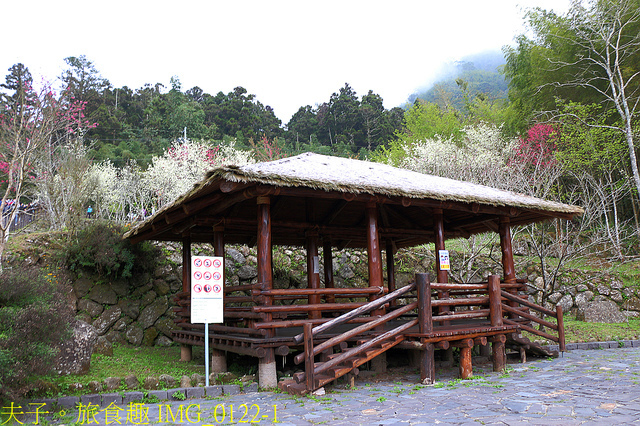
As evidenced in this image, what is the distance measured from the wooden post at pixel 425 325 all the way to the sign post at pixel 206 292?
2.96 meters

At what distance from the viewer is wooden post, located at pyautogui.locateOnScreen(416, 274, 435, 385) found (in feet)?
22.6

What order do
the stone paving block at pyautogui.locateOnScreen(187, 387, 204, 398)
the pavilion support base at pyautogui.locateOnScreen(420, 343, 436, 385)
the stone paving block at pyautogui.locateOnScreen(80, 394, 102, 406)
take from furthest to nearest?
1. the pavilion support base at pyautogui.locateOnScreen(420, 343, 436, 385)
2. the stone paving block at pyautogui.locateOnScreen(187, 387, 204, 398)
3. the stone paving block at pyautogui.locateOnScreen(80, 394, 102, 406)

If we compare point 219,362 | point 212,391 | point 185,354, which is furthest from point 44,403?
point 185,354

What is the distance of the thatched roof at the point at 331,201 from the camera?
6.59m

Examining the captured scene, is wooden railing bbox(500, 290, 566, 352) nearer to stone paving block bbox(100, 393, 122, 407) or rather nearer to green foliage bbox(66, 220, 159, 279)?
stone paving block bbox(100, 393, 122, 407)

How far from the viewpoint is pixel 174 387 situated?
6.56 metres

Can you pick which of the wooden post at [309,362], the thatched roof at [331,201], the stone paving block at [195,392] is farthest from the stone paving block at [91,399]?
the thatched roof at [331,201]

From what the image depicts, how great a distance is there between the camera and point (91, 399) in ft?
19.2

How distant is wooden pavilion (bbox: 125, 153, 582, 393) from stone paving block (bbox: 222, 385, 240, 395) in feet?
1.46

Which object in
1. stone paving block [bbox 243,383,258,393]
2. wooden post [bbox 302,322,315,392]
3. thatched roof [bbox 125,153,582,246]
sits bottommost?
stone paving block [bbox 243,383,258,393]

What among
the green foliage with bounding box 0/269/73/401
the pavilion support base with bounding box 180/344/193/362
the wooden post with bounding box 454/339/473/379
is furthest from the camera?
the pavilion support base with bounding box 180/344/193/362

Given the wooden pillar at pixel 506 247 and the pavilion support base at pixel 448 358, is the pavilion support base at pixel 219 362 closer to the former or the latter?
the pavilion support base at pixel 448 358

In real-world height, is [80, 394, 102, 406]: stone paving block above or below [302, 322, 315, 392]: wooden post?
below

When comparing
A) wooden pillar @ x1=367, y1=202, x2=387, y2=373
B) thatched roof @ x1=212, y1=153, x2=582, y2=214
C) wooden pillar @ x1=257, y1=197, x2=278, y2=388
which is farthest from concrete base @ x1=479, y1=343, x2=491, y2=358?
wooden pillar @ x1=257, y1=197, x2=278, y2=388
